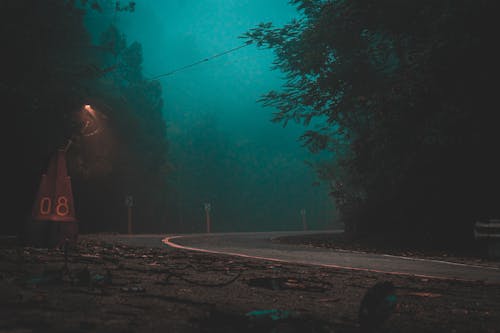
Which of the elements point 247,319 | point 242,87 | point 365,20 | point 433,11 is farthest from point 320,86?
point 242,87

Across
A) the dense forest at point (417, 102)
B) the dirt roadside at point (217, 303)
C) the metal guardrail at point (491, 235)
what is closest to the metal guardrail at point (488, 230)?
the metal guardrail at point (491, 235)

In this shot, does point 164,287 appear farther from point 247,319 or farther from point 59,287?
point 247,319

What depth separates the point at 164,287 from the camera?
15.8ft

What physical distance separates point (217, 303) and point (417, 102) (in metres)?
11.3

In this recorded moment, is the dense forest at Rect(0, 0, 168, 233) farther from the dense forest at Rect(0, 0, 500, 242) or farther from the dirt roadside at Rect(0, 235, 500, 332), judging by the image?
the dirt roadside at Rect(0, 235, 500, 332)

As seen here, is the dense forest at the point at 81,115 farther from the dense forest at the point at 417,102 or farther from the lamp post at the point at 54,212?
the dense forest at the point at 417,102

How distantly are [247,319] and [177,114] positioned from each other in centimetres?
10242

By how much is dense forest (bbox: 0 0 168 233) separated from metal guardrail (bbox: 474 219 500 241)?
10509mm

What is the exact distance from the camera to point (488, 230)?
12586 mm

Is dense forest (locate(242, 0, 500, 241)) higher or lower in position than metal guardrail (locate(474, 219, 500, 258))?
higher

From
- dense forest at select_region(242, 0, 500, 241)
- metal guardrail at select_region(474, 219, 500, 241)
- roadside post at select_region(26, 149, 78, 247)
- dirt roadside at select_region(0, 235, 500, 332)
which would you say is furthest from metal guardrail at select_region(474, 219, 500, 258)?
roadside post at select_region(26, 149, 78, 247)

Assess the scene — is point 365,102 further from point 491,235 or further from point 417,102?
point 491,235

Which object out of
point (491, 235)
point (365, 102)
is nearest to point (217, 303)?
point (491, 235)

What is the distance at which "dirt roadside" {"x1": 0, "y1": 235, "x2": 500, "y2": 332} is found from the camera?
10.1 ft
